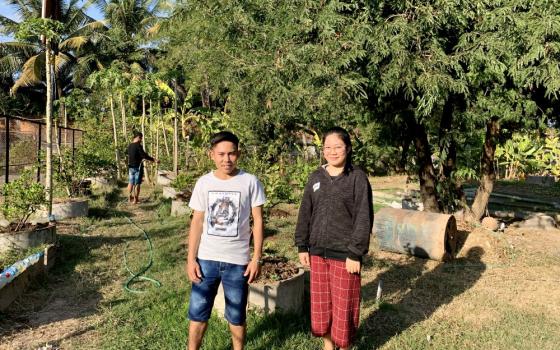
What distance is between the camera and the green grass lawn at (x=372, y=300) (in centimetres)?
400

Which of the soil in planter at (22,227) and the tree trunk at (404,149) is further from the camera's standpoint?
the tree trunk at (404,149)

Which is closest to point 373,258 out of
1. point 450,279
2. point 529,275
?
point 450,279

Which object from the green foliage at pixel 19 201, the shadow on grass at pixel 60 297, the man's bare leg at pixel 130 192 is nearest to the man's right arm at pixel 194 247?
the shadow on grass at pixel 60 297

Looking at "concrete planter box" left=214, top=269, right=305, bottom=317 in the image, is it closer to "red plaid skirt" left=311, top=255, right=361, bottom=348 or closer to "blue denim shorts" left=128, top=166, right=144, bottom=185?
"red plaid skirt" left=311, top=255, right=361, bottom=348

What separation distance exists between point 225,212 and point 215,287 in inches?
21.0

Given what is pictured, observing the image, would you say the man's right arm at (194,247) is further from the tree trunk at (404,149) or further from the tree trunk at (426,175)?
the tree trunk at (404,149)

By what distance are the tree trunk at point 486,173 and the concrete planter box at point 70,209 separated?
23.8ft

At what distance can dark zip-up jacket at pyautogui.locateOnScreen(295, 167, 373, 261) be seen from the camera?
3188 mm

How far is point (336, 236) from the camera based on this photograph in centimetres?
331

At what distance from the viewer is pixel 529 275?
20.5 feet

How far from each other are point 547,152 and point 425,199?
46.8ft

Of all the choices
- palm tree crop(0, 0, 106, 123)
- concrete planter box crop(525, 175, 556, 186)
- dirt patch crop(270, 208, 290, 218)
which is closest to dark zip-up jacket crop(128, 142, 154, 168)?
dirt patch crop(270, 208, 290, 218)

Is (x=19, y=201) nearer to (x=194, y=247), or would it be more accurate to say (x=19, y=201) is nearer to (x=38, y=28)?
(x=38, y=28)

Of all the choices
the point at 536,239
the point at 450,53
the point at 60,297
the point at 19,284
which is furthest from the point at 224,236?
the point at 536,239
